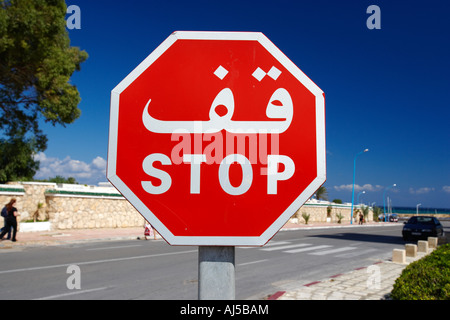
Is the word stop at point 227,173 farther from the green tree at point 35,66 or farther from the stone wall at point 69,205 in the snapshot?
the stone wall at point 69,205

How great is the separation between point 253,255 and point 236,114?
36.5 feet

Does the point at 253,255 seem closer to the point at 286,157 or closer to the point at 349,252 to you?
the point at 349,252

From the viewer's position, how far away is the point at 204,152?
129 centimetres

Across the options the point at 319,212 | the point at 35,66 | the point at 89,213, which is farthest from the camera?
the point at 319,212

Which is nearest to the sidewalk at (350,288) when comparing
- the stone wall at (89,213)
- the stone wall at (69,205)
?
the stone wall at (69,205)

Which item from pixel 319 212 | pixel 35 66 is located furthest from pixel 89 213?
pixel 319 212

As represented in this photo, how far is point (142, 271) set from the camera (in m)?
8.67

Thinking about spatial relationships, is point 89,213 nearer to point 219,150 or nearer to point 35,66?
point 35,66

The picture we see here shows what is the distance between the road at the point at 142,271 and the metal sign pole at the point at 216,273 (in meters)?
5.39

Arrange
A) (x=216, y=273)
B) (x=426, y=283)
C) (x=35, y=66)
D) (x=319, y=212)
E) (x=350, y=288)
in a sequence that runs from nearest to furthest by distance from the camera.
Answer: (x=216, y=273) → (x=426, y=283) → (x=350, y=288) → (x=35, y=66) → (x=319, y=212)

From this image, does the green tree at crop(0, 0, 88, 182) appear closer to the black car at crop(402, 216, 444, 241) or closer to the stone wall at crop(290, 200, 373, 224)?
the black car at crop(402, 216, 444, 241)

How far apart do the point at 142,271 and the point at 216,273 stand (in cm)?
806

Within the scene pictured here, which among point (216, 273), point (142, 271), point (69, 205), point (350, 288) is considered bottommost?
point (142, 271)
